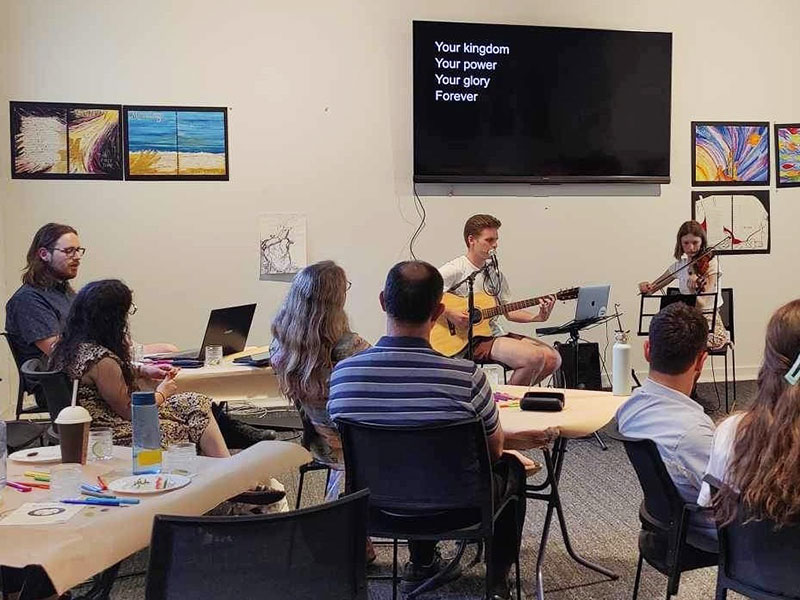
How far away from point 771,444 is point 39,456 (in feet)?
5.77

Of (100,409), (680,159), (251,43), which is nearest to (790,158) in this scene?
Result: (680,159)

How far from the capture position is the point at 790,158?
21.0 feet

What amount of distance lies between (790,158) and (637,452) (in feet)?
17.3

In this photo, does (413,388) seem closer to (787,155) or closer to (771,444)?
(771,444)

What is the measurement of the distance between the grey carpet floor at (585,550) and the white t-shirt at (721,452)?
1.47 ft

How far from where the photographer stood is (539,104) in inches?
234

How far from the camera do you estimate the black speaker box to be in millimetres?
5199

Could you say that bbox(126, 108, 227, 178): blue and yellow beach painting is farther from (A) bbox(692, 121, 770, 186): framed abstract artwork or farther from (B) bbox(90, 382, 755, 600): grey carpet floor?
(A) bbox(692, 121, 770, 186): framed abstract artwork

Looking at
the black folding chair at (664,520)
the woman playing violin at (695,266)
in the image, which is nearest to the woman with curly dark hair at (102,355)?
the black folding chair at (664,520)

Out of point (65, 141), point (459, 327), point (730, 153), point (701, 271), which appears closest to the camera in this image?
point (459, 327)

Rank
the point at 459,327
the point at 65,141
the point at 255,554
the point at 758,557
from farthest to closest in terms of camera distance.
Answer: the point at 65,141 → the point at 459,327 → the point at 758,557 → the point at 255,554

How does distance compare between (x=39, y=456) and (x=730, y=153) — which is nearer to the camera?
(x=39, y=456)

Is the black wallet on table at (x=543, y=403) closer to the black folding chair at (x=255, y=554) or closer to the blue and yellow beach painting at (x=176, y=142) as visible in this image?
the black folding chair at (x=255, y=554)

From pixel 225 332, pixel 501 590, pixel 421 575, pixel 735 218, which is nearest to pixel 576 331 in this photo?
pixel 225 332
